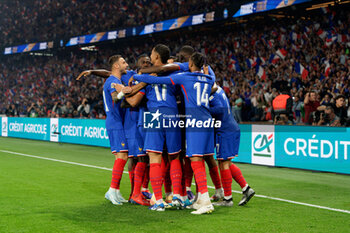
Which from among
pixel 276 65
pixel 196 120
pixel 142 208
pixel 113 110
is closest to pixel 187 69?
pixel 196 120

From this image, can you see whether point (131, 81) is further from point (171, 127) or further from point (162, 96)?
point (171, 127)

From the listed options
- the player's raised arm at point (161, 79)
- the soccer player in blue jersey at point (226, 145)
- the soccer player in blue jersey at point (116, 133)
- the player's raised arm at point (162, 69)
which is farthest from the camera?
the soccer player in blue jersey at point (116, 133)

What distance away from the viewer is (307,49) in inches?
725

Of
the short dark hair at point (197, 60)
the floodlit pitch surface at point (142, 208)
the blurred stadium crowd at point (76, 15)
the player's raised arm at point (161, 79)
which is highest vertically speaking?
the blurred stadium crowd at point (76, 15)

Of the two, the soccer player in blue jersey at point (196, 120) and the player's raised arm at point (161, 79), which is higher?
the player's raised arm at point (161, 79)

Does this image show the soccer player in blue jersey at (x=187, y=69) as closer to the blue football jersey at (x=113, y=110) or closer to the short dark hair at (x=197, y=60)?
the short dark hair at (x=197, y=60)

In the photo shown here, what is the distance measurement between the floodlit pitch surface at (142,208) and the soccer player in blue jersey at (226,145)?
211 mm

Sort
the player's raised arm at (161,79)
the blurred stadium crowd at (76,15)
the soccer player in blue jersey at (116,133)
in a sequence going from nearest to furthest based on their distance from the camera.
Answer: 1. the player's raised arm at (161,79)
2. the soccer player in blue jersey at (116,133)
3. the blurred stadium crowd at (76,15)

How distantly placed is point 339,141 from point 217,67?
42.8 ft

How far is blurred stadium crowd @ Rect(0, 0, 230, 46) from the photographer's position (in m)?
25.6

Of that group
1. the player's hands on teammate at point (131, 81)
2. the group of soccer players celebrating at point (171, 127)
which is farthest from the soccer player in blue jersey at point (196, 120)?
the player's hands on teammate at point (131, 81)

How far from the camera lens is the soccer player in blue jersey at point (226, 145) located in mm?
6262

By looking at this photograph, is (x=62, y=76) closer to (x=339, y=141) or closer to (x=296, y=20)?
(x=296, y=20)

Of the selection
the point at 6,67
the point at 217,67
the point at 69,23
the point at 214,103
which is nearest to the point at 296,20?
the point at 217,67
